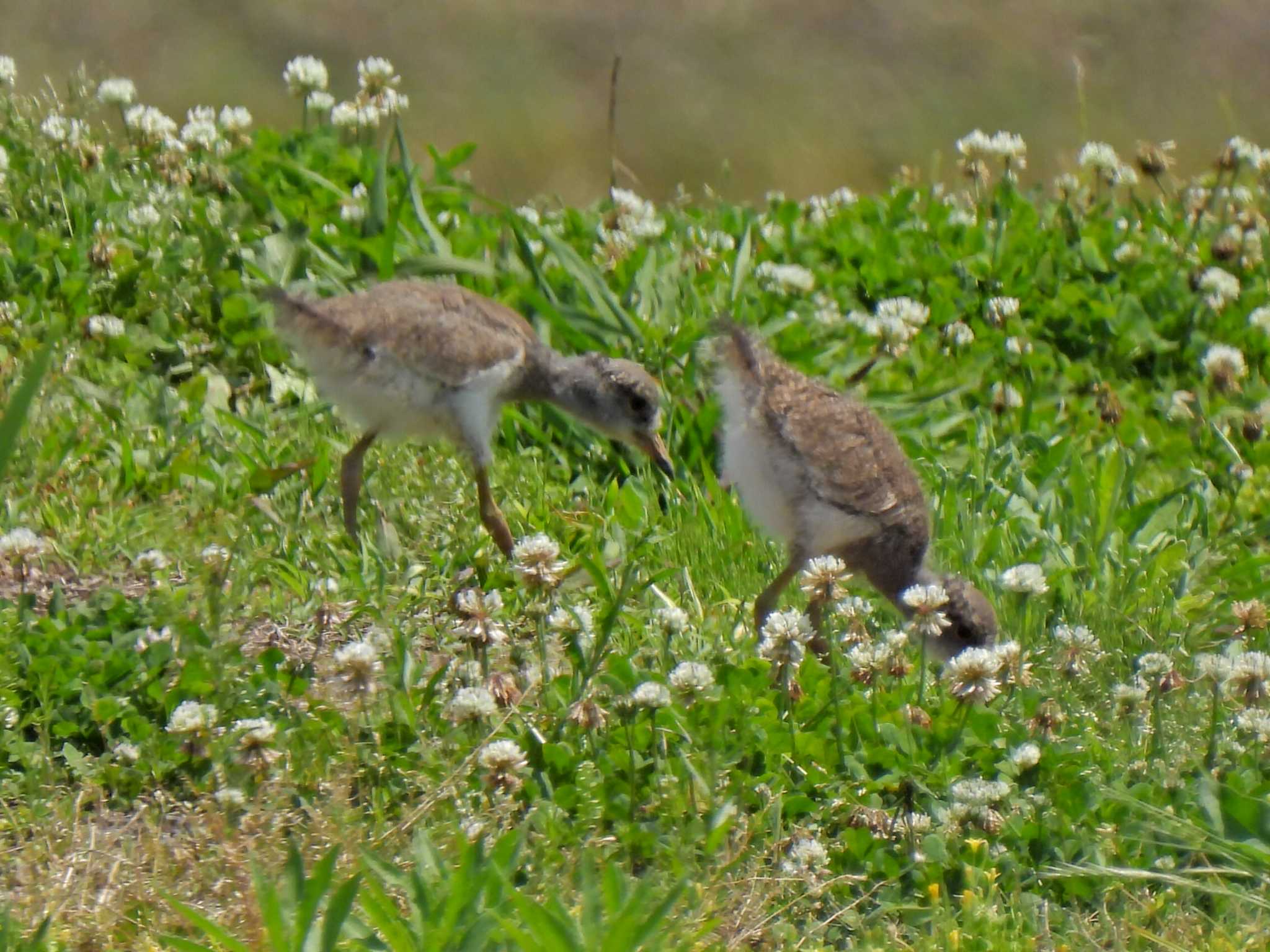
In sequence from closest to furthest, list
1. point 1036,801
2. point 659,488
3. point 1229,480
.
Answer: point 1036,801, point 659,488, point 1229,480

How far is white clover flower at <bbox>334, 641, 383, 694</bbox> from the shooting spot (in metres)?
3.75

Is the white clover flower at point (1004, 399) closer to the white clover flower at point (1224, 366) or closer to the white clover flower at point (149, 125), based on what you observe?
the white clover flower at point (1224, 366)

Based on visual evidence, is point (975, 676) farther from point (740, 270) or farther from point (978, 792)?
point (740, 270)

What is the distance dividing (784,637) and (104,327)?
10.1ft

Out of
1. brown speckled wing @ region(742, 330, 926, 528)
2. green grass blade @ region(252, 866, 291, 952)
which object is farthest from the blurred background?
green grass blade @ region(252, 866, 291, 952)

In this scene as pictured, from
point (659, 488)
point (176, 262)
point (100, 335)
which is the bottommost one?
point (659, 488)

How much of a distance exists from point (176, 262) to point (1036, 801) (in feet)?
12.8

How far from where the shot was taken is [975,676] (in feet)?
12.9

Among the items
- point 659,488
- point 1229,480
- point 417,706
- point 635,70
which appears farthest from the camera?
point 635,70

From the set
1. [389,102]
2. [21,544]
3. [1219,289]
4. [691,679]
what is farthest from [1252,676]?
[389,102]

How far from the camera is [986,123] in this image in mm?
10047

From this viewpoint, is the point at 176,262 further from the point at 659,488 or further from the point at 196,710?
the point at 196,710

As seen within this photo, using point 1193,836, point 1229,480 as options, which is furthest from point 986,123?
point 1193,836

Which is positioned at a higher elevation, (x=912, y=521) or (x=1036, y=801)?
(x=912, y=521)
